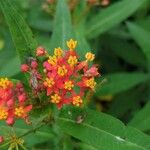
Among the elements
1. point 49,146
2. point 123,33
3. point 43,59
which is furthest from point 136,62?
point 43,59

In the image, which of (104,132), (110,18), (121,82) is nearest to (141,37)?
(110,18)

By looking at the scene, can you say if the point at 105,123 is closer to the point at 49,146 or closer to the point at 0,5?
the point at 0,5

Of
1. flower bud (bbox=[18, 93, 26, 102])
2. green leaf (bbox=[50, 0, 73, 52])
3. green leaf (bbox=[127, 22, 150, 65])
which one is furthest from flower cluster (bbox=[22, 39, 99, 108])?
green leaf (bbox=[127, 22, 150, 65])

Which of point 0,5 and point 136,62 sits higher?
point 136,62

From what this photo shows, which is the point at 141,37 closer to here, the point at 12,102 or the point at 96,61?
the point at 96,61

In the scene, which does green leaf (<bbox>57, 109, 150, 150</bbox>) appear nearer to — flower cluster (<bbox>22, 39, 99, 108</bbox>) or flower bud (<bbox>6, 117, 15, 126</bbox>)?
flower cluster (<bbox>22, 39, 99, 108</bbox>)

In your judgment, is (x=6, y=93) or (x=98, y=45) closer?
(x=6, y=93)

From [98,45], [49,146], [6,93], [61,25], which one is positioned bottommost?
[6,93]

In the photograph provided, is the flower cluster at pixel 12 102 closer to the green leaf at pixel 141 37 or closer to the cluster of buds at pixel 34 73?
the cluster of buds at pixel 34 73
